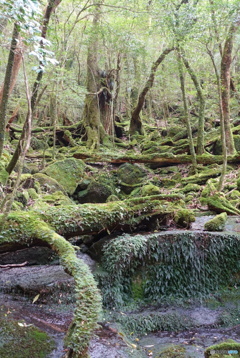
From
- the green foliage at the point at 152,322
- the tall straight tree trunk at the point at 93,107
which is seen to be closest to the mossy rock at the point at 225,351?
the green foliage at the point at 152,322

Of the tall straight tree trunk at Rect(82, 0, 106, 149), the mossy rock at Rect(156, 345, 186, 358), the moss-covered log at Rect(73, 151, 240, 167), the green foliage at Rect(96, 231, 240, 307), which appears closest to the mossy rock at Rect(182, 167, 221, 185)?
the moss-covered log at Rect(73, 151, 240, 167)

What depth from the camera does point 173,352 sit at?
413 centimetres

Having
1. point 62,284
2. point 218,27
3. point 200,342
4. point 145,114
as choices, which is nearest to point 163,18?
point 218,27

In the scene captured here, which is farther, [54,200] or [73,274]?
[54,200]

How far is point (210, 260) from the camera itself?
5824 millimetres

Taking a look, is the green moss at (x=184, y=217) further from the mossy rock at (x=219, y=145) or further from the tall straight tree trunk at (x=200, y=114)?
the mossy rock at (x=219, y=145)

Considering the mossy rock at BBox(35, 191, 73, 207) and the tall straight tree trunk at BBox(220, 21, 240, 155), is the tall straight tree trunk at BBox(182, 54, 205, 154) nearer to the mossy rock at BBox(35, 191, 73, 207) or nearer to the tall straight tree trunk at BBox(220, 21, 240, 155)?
the tall straight tree trunk at BBox(220, 21, 240, 155)

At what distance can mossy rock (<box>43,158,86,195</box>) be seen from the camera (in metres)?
10.8

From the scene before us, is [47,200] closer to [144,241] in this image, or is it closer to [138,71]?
[144,241]

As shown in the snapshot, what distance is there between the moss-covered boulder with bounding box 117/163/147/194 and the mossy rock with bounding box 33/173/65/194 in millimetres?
2972

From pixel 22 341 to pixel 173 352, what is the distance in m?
2.16

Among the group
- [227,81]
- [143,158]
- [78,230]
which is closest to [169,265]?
[78,230]

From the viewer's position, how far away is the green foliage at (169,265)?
18.0ft

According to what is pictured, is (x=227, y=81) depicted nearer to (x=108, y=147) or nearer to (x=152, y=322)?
(x=108, y=147)
